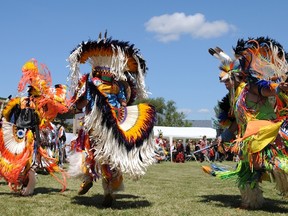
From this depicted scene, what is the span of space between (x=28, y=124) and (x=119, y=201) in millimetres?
1964

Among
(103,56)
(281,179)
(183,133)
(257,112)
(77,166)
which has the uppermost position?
(103,56)

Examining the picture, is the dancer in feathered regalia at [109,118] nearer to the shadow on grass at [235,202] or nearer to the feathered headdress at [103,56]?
the feathered headdress at [103,56]

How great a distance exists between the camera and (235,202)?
19.6 feet

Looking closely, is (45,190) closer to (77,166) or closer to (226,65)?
(77,166)

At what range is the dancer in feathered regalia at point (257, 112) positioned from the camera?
4.93 meters

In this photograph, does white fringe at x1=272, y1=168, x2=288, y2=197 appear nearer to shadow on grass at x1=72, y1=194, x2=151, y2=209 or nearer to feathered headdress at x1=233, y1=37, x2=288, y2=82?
feathered headdress at x1=233, y1=37, x2=288, y2=82

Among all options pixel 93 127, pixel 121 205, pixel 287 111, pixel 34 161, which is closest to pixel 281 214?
pixel 287 111

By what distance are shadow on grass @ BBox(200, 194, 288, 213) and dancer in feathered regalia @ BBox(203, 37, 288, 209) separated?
0.20 metres

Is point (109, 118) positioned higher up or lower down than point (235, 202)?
higher up

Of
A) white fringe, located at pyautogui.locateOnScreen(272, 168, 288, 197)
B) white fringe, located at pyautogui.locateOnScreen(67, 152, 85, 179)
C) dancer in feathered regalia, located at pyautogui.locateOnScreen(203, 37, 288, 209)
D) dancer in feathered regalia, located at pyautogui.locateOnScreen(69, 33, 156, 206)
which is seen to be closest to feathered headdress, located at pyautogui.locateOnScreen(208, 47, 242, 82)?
dancer in feathered regalia, located at pyautogui.locateOnScreen(203, 37, 288, 209)

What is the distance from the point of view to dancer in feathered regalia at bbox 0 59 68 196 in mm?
6582

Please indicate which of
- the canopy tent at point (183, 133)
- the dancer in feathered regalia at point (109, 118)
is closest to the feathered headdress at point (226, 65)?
the dancer in feathered regalia at point (109, 118)

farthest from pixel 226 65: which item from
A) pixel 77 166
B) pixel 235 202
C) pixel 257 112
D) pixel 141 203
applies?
pixel 77 166

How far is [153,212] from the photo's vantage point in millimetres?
5070
